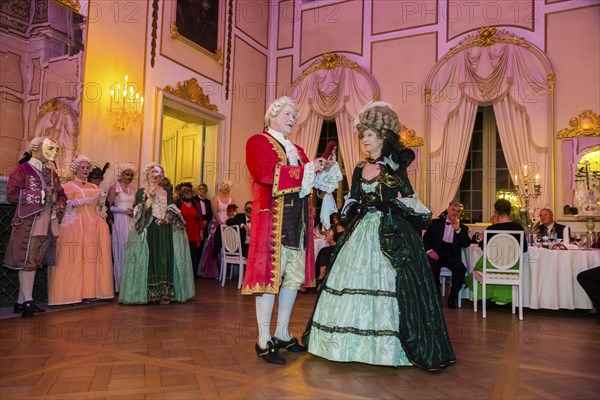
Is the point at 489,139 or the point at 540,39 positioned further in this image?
the point at 489,139

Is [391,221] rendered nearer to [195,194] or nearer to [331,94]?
[195,194]

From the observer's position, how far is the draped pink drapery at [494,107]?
24.0ft

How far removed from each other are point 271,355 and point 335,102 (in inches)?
264

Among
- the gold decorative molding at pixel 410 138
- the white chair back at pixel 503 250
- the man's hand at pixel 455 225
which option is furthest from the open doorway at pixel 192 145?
the white chair back at pixel 503 250

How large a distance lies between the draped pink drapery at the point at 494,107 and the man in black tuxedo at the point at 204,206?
364cm

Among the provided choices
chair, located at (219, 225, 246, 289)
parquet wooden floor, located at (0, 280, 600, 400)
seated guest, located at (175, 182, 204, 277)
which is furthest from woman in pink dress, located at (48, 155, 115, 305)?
seated guest, located at (175, 182, 204, 277)

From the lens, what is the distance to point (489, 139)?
8.07 m

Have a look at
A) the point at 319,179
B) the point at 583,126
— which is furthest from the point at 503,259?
the point at 583,126

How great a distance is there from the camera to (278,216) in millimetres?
2799

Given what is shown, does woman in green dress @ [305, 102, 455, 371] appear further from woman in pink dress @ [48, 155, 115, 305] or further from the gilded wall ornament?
the gilded wall ornament

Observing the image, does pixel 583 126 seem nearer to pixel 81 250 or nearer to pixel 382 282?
pixel 382 282

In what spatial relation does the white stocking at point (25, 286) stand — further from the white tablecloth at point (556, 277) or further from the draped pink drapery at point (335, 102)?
the draped pink drapery at point (335, 102)

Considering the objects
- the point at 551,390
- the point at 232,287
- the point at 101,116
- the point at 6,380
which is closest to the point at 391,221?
the point at 551,390

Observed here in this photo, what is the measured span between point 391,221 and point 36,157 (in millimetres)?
3284
